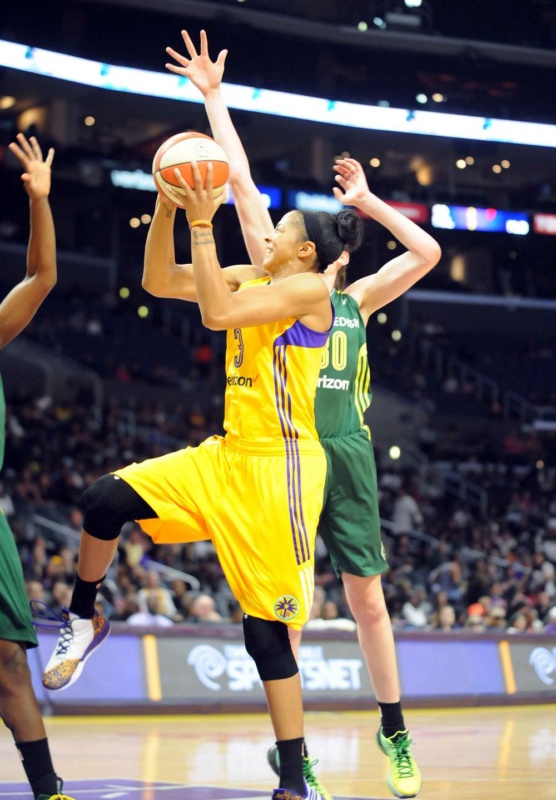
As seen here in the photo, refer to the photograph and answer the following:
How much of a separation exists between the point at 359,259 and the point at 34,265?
2315 centimetres

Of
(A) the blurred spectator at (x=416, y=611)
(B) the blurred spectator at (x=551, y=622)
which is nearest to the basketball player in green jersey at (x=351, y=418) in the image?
(B) the blurred spectator at (x=551, y=622)

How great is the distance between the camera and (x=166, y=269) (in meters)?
5.40

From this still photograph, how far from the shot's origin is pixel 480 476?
29.0 m

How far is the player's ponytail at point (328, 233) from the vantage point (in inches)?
205

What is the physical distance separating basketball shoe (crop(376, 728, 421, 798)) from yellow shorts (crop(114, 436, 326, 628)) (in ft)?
3.94

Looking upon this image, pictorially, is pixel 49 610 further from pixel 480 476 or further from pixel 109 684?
pixel 480 476

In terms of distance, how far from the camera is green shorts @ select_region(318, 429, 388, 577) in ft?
19.2

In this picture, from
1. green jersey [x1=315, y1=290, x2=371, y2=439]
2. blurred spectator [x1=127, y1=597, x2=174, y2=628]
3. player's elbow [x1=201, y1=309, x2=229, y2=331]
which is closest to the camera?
player's elbow [x1=201, y1=309, x2=229, y2=331]

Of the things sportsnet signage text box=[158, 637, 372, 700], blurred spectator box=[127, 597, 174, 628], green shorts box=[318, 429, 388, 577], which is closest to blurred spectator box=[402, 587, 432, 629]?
sportsnet signage text box=[158, 637, 372, 700]

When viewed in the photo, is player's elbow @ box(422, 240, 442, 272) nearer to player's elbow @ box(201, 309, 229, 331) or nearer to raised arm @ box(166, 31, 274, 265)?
raised arm @ box(166, 31, 274, 265)

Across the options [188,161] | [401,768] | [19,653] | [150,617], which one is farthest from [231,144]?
[150,617]

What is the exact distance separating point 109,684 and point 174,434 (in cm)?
1360

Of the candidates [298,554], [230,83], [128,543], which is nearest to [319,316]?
[298,554]

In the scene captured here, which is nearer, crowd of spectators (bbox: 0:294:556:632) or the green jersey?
the green jersey
